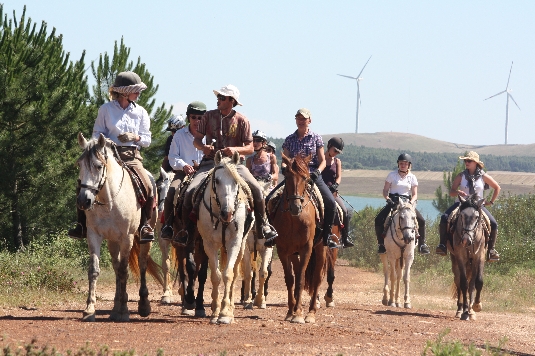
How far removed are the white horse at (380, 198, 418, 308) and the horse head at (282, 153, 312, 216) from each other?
21.3 ft

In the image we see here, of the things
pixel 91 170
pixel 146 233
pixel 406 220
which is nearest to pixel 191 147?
pixel 146 233

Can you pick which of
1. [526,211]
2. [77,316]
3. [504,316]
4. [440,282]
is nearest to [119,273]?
[77,316]

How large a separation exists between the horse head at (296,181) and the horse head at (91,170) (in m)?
2.58

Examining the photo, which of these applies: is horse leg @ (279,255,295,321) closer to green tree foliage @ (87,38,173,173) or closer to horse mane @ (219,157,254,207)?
horse mane @ (219,157,254,207)

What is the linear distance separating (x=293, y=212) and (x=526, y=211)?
74.2 ft

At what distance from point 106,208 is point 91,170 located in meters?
0.69

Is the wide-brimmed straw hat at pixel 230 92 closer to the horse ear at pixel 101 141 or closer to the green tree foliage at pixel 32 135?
the horse ear at pixel 101 141

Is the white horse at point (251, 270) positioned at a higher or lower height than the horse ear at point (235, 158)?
lower

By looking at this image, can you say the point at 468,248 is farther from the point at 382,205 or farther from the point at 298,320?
the point at 382,205

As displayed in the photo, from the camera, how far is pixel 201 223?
39.7 ft

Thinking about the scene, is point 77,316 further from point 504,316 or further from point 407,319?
point 504,316

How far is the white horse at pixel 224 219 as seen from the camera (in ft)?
38.4

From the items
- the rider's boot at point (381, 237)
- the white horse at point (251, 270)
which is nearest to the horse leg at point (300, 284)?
the white horse at point (251, 270)

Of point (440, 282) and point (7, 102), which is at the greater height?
point (7, 102)
